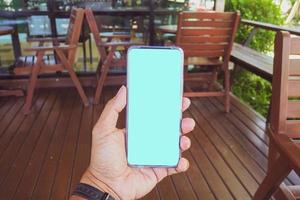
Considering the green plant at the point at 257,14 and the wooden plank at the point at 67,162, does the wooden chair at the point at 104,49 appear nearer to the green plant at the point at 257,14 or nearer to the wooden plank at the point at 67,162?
the wooden plank at the point at 67,162

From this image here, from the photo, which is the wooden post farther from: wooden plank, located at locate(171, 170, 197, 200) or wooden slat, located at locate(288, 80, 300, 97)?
wooden slat, located at locate(288, 80, 300, 97)

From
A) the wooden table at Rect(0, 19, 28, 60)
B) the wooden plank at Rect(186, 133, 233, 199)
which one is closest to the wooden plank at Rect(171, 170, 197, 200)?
the wooden plank at Rect(186, 133, 233, 199)

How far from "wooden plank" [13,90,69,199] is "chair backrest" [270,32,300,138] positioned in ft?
4.31

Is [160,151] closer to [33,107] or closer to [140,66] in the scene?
[140,66]

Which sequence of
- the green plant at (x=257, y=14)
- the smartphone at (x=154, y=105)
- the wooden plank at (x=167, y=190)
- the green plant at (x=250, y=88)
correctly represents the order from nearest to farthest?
the smartphone at (x=154, y=105) < the wooden plank at (x=167, y=190) < the green plant at (x=250, y=88) < the green plant at (x=257, y=14)

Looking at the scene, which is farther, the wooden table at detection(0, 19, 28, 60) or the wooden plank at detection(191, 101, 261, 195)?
the wooden table at detection(0, 19, 28, 60)

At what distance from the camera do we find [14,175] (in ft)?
6.00

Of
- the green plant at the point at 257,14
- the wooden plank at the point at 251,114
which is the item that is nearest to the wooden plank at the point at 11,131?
the wooden plank at the point at 251,114

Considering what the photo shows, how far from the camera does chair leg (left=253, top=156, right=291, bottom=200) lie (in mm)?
1024

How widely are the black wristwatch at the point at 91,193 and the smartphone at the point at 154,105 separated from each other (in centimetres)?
10

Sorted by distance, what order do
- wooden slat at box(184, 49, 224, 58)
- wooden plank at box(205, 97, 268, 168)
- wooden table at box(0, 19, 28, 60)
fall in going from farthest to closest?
wooden table at box(0, 19, 28, 60) → wooden slat at box(184, 49, 224, 58) → wooden plank at box(205, 97, 268, 168)

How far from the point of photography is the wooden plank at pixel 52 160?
5.53 ft

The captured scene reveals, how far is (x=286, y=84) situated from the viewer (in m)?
1.07

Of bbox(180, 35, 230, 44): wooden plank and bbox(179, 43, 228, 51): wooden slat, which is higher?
bbox(180, 35, 230, 44): wooden plank
